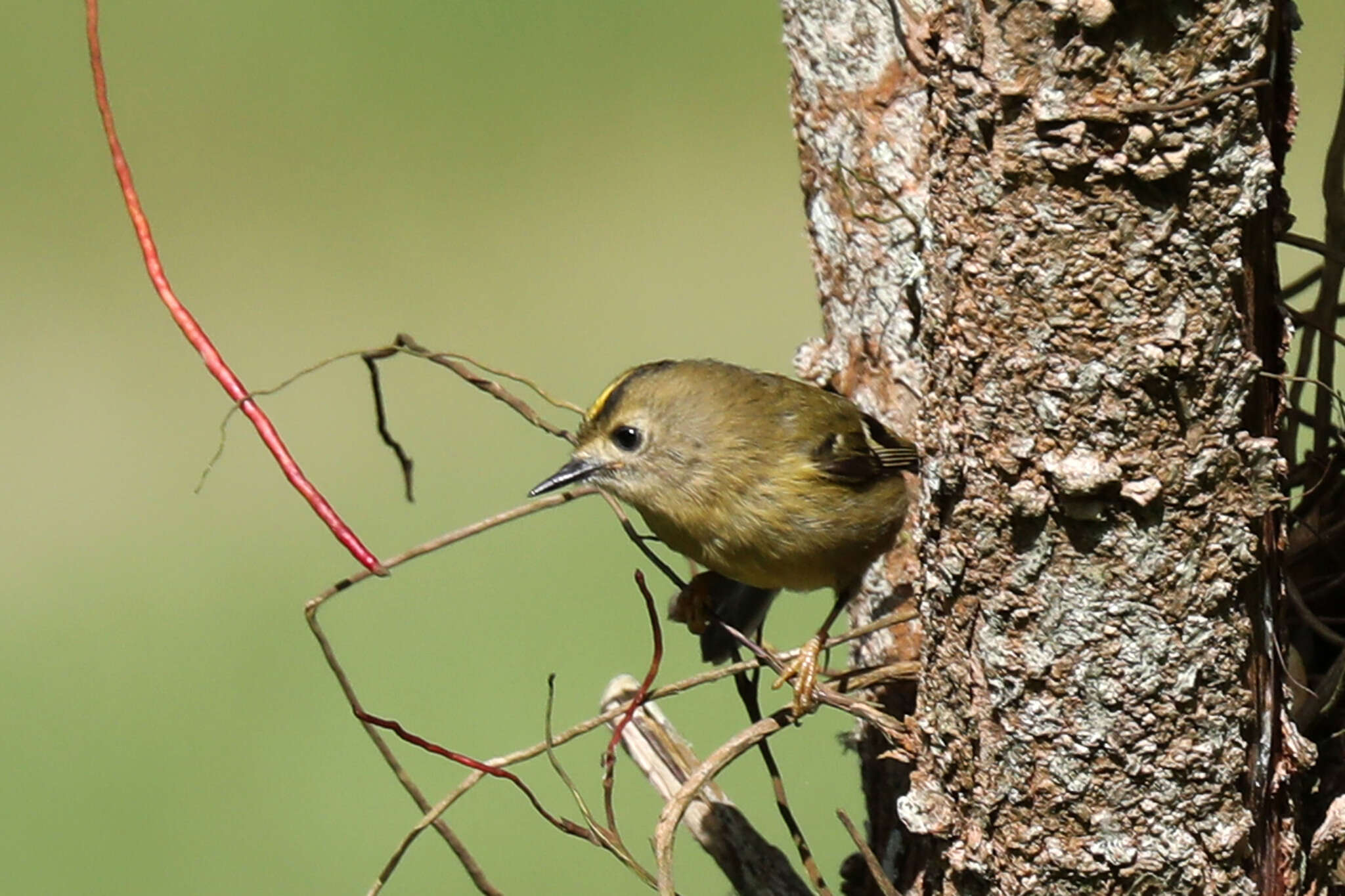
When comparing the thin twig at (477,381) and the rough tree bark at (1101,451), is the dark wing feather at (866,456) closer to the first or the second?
the thin twig at (477,381)

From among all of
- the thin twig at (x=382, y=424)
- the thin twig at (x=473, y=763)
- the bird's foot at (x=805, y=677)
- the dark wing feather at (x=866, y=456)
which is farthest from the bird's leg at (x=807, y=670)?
the thin twig at (x=382, y=424)

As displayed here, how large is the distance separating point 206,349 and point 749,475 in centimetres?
123

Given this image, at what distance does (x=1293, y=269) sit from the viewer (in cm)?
728

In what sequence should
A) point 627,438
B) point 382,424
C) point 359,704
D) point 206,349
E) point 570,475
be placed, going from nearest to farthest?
point 206,349, point 359,704, point 382,424, point 570,475, point 627,438

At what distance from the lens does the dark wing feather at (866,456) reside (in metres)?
2.99

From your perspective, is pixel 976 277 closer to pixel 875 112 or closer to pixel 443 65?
pixel 875 112

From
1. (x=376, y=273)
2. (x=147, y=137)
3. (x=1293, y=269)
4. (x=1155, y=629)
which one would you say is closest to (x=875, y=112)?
(x=1155, y=629)

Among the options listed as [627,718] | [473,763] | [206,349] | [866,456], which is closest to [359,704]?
[473,763]

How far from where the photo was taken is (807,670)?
2.79 m

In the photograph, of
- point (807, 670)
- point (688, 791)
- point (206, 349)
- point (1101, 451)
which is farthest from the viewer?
point (807, 670)

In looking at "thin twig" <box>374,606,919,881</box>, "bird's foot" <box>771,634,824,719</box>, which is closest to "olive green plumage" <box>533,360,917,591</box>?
"bird's foot" <box>771,634,824,719</box>

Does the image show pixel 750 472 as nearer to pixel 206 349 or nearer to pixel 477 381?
pixel 477 381

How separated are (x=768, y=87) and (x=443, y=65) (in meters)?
2.17

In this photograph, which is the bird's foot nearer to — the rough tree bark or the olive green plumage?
the olive green plumage
